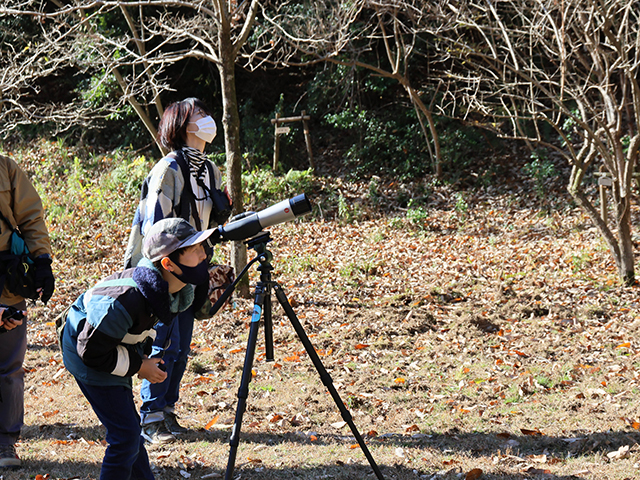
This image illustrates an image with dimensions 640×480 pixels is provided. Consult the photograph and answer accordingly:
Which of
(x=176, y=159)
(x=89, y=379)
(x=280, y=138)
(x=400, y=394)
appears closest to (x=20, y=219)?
(x=176, y=159)

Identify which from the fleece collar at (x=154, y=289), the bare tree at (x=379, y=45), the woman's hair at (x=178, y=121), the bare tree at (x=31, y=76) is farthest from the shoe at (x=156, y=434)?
the bare tree at (x=379, y=45)

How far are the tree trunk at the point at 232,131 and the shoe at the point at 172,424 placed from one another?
3.06m

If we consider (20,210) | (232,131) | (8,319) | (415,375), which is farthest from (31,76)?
(415,375)

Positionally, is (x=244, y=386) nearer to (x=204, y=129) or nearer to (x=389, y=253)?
(x=204, y=129)

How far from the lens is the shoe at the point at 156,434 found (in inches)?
146

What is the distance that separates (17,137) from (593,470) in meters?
15.5

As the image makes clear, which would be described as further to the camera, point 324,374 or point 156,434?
point 156,434

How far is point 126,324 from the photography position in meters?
2.43

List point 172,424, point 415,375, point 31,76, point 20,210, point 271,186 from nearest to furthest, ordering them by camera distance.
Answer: point 20,210, point 172,424, point 415,375, point 31,76, point 271,186

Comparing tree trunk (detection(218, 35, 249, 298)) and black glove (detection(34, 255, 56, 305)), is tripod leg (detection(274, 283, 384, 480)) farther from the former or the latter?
tree trunk (detection(218, 35, 249, 298))

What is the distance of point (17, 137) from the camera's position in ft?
49.7

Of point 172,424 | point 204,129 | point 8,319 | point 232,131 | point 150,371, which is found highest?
point 232,131

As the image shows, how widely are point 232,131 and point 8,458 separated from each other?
4.37m

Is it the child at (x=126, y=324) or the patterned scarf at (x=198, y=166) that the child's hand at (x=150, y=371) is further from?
the patterned scarf at (x=198, y=166)
